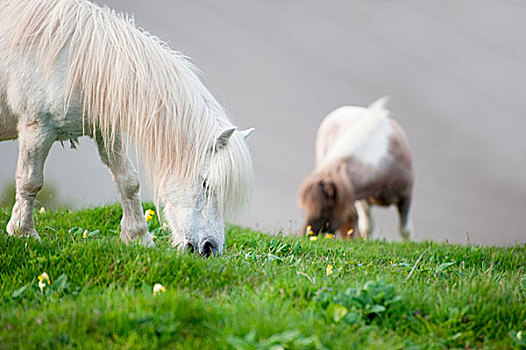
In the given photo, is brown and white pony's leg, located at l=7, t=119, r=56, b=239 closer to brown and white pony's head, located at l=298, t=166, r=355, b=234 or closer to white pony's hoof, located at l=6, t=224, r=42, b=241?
white pony's hoof, located at l=6, t=224, r=42, b=241

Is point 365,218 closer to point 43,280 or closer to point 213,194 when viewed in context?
point 213,194

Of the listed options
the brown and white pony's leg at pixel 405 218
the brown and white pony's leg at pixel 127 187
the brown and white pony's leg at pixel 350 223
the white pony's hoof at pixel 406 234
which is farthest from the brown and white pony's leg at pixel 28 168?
the white pony's hoof at pixel 406 234

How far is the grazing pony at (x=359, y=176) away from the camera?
402 inches

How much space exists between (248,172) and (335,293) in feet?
4.88

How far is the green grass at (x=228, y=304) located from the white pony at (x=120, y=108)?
0.63 metres

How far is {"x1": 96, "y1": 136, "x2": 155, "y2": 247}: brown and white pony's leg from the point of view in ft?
17.7

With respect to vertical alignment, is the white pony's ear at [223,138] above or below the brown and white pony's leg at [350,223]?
above

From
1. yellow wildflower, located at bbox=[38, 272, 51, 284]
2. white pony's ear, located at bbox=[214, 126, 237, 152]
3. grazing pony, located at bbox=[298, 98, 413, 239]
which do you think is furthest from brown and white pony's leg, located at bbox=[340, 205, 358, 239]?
yellow wildflower, located at bbox=[38, 272, 51, 284]

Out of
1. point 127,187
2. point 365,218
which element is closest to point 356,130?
point 365,218

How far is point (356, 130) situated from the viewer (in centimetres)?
1120

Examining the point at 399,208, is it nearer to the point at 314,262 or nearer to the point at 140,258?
the point at 314,262

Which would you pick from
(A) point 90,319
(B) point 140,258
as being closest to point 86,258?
(B) point 140,258

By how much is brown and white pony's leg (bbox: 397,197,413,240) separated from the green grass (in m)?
6.75

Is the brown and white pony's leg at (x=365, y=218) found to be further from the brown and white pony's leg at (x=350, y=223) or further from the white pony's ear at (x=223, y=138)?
the white pony's ear at (x=223, y=138)
